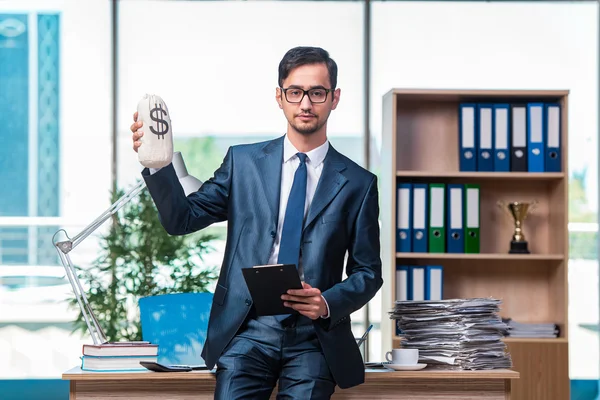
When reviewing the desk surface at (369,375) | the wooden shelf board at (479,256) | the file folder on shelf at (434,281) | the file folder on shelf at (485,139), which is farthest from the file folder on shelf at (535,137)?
the desk surface at (369,375)

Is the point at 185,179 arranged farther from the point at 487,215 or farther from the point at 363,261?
the point at 487,215

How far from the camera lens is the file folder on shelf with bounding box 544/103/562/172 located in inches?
176

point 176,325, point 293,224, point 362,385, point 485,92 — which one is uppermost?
point 485,92

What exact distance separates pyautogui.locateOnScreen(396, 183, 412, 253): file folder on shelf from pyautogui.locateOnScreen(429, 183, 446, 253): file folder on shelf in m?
0.10

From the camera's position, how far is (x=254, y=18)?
19.8 feet

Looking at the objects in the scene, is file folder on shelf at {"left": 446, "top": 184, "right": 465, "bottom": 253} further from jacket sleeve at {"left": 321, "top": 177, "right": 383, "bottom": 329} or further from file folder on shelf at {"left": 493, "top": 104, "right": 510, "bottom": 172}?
jacket sleeve at {"left": 321, "top": 177, "right": 383, "bottom": 329}

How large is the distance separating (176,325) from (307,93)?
109 centimetres

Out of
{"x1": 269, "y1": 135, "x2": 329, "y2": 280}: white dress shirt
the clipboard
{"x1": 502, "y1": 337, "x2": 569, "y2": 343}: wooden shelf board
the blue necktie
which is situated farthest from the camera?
{"x1": 502, "y1": 337, "x2": 569, "y2": 343}: wooden shelf board

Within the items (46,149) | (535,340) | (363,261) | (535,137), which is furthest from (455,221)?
(46,149)

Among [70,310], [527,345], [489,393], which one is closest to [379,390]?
[489,393]

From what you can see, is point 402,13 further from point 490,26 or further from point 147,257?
point 147,257

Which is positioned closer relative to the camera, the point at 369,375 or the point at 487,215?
the point at 369,375

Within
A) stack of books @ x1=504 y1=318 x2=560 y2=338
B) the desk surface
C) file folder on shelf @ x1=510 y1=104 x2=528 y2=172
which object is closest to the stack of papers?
the desk surface

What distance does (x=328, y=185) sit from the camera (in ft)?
7.98
